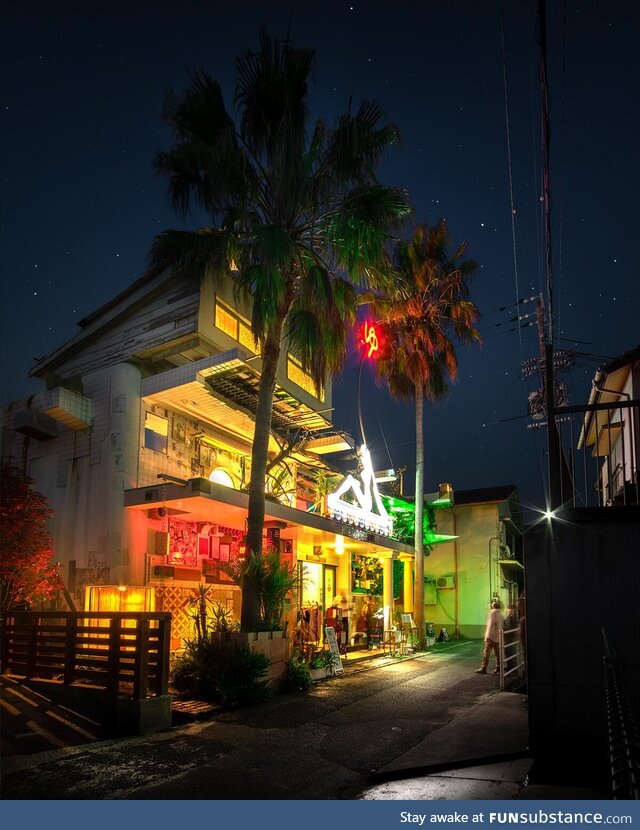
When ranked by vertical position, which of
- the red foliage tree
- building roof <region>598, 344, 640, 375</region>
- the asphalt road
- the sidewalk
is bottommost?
the asphalt road

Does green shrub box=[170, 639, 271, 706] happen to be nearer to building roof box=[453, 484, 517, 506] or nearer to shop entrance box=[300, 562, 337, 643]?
shop entrance box=[300, 562, 337, 643]

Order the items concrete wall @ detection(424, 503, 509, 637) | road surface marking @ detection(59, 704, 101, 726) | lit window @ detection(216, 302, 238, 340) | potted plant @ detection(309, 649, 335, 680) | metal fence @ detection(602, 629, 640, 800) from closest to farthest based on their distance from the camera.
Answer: metal fence @ detection(602, 629, 640, 800)
road surface marking @ detection(59, 704, 101, 726)
potted plant @ detection(309, 649, 335, 680)
lit window @ detection(216, 302, 238, 340)
concrete wall @ detection(424, 503, 509, 637)

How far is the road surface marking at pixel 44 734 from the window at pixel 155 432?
8.23 m

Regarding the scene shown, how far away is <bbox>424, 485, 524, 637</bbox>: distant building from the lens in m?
31.8

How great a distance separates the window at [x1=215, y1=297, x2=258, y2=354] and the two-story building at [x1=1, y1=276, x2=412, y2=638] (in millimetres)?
46

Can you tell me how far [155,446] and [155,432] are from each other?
0.37 m

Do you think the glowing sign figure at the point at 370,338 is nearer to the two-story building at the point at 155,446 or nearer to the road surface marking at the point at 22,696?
the two-story building at the point at 155,446

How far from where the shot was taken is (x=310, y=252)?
15.6 meters

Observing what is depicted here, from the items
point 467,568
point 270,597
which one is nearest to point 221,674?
point 270,597

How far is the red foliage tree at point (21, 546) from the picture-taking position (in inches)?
581

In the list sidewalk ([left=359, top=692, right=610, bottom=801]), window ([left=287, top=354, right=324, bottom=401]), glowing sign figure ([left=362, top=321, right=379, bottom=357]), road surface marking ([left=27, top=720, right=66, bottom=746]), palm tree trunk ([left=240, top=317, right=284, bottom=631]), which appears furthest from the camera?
glowing sign figure ([left=362, top=321, right=379, bottom=357])

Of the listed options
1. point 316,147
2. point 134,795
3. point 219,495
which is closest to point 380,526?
point 219,495

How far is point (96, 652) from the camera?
1101 centimetres

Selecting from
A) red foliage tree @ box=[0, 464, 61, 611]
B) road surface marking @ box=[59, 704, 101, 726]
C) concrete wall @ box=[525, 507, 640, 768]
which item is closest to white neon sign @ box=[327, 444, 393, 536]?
red foliage tree @ box=[0, 464, 61, 611]
